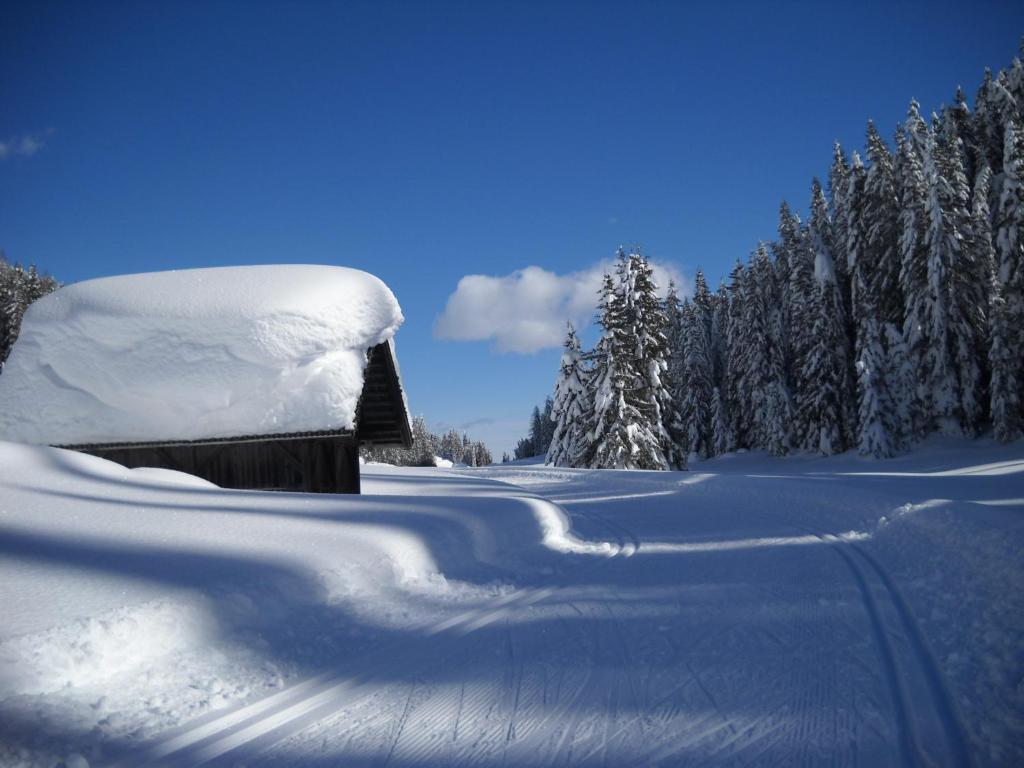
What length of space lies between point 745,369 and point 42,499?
43.1 m

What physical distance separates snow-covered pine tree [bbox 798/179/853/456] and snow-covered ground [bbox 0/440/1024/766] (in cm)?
2830

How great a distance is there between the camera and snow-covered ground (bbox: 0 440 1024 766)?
3195 millimetres

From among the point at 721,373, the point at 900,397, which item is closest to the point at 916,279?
the point at 900,397

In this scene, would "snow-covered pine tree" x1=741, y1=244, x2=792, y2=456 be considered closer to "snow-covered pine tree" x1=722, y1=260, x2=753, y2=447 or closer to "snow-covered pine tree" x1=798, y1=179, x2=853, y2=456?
"snow-covered pine tree" x1=722, y1=260, x2=753, y2=447

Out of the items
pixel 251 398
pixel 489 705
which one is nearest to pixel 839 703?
pixel 489 705

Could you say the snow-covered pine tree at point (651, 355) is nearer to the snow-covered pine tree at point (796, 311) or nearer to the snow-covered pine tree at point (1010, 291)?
the snow-covered pine tree at point (796, 311)

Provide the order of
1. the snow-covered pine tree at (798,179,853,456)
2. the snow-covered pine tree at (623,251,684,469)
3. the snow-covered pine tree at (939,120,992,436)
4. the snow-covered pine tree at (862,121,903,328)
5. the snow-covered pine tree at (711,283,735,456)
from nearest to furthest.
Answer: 1. the snow-covered pine tree at (939,120,992,436)
2. the snow-covered pine tree at (623,251,684,469)
3. the snow-covered pine tree at (862,121,903,328)
4. the snow-covered pine tree at (798,179,853,456)
5. the snow-covered pine tree at (711,283,735,456)

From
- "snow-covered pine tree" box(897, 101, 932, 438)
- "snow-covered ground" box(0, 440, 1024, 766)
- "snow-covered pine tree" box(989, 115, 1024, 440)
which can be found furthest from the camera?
"snow-covered pine tree" box(897, 101, 932, 438)

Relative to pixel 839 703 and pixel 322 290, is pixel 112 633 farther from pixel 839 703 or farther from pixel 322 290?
pixel 322 290

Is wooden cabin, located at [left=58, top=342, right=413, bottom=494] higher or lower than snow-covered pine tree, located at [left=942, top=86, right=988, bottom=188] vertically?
lower

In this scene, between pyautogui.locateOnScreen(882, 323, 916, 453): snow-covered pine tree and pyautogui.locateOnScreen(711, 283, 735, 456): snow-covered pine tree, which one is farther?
pyautogui.locateOnScreen(711, 283, 735, 456): snow-covered pine tree

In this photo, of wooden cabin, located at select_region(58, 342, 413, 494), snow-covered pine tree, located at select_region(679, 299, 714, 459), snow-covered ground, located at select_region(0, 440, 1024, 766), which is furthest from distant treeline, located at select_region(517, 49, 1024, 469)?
snow-covered ground, located at select_region(0, 440, 1024, 766)

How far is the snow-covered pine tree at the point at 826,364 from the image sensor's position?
113 ft

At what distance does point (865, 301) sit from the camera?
1267 inches
